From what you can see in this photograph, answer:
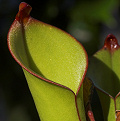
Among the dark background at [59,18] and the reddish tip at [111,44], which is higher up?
the reddish tip at [111,44]

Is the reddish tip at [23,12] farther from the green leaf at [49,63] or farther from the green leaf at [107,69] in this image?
the green leaf at [107,69]

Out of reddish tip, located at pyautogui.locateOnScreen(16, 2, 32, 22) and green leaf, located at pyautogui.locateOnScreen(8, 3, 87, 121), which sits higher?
reddish tip, located at pyautogui.locateOnScreen(16, 2, 32, 22)

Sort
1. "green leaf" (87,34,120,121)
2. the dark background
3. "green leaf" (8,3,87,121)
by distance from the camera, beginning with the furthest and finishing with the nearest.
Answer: the dark background
"green leaf" (87,34,120,121)
"green leaf" (8,3,87,121)

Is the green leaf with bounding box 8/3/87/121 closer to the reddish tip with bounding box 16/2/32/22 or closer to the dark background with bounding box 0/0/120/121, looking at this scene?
the reddish tip with bounding box 16/2/32/22

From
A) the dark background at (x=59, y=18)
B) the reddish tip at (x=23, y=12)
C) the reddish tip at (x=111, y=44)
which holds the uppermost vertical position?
the reddish tip at (x=23, y=12)

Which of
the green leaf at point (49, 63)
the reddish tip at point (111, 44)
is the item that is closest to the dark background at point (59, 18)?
the reddish tip at point (111, 44)

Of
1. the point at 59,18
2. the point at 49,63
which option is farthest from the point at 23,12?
the point at 59,18

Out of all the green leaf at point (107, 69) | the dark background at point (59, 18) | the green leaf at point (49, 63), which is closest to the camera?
the green leaf at point (49, 63)

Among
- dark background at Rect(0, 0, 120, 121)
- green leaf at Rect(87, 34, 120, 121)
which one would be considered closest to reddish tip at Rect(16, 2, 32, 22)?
green leaf at Rect(87, 34, 120, 121)

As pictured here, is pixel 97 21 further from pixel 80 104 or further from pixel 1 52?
pixel 80 104

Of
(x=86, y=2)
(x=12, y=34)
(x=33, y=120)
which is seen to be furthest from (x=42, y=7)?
(x=12, y=34)
